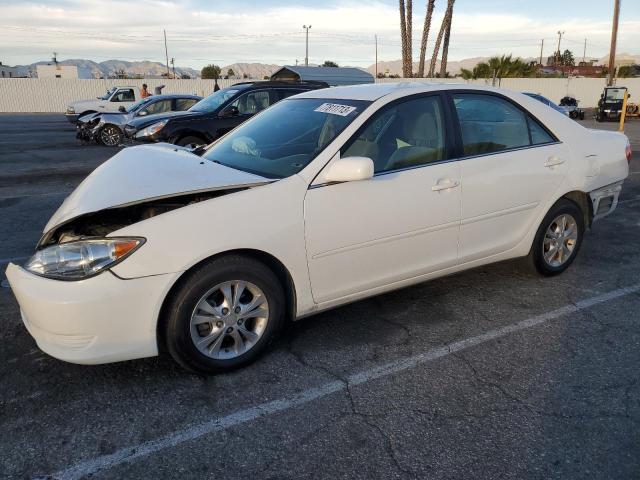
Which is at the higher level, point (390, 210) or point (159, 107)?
point (159, 107)

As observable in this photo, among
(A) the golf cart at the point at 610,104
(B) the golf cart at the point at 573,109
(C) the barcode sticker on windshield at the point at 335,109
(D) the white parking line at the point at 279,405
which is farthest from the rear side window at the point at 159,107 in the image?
(A) the golf cart at the point at 610,104

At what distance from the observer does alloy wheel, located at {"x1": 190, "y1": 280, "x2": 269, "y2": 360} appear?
299 centimetres

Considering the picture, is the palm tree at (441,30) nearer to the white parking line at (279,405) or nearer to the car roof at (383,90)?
the car roof at (383,90)

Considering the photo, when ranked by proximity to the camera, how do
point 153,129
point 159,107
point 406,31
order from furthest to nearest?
1. point 406,31
2. point 159,107
3. point 153,129

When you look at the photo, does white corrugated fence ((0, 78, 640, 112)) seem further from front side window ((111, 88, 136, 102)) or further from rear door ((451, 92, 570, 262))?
rear door ((451, 92, 570, 262))

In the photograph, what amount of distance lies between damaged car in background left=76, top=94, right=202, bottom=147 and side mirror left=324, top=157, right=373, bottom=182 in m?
13.5

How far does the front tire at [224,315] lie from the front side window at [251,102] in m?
8.69

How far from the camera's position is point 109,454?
8.07 feet

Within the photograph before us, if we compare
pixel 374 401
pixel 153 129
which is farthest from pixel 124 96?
pixel 374 401

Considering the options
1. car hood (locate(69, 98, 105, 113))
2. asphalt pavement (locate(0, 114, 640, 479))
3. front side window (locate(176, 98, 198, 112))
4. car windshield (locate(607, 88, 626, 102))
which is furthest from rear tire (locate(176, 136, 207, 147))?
car windshield (locate(607, 88, 626, 102))

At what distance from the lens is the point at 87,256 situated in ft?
8.98

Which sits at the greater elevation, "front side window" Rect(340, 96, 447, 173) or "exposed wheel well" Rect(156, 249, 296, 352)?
"front side window" Rect(340, 96, 447, 173)

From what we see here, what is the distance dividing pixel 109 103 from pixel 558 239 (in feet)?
72.6

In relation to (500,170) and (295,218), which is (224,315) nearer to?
(295,218)
